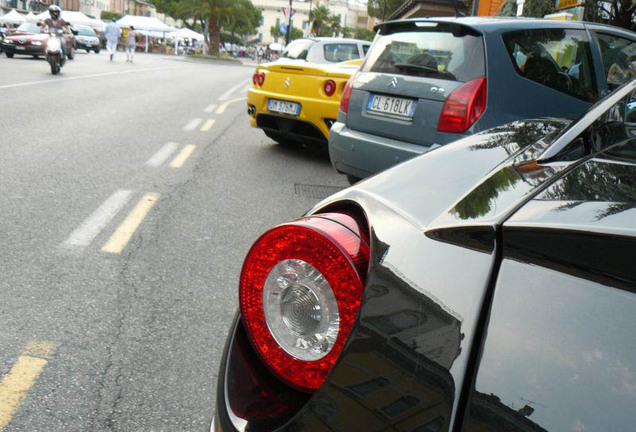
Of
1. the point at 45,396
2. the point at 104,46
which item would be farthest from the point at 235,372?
the point at 104,46

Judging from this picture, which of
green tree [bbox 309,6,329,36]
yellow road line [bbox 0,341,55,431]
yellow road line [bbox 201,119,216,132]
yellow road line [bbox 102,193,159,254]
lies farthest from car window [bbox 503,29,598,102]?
green tree [bbox 309,6,329,36]

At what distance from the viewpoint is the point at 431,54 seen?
5871 millimetres

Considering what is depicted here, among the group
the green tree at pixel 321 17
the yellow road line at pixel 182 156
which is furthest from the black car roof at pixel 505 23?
the green tree at pixel 321 17

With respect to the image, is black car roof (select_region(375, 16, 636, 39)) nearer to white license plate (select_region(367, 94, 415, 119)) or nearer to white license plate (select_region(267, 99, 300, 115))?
white license plate (select_region(367, 94, 415, 119))

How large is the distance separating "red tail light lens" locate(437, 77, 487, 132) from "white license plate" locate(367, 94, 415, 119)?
37cm

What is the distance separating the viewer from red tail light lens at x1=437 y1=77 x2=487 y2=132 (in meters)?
5.46

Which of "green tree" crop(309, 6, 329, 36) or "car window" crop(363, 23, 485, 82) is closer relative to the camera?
"car window" crop(363, 23, 485, 82)

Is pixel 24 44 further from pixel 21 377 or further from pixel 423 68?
pixel 21 377

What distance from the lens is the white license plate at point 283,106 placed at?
28.8 feet

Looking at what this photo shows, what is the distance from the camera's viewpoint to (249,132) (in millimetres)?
11531

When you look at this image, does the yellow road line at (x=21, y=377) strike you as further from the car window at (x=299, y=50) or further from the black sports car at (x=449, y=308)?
the car window at (x=299, y=50)

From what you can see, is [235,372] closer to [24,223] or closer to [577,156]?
[577,156]

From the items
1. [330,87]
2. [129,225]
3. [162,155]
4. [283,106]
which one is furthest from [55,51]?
[129,225]

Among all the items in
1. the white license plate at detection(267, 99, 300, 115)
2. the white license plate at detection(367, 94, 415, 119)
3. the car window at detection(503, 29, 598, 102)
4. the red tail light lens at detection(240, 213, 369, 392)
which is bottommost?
the white license plate at detection(267, 99, 300, 115)
